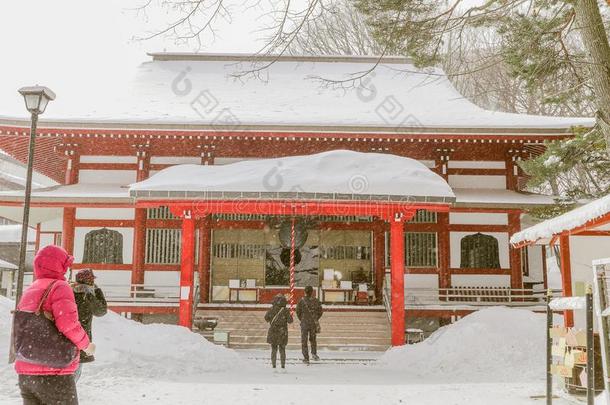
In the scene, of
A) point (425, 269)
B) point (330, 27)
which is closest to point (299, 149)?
point (425, 269)

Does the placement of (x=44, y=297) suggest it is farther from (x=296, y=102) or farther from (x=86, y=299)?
(x=296, y=102)

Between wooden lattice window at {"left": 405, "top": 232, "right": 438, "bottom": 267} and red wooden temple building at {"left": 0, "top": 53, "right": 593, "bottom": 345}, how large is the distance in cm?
4

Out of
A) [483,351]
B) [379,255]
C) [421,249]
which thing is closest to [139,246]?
[379,255]

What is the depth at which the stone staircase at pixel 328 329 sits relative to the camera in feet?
44.1

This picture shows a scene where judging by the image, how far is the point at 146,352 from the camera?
9.77 m

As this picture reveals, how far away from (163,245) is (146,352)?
245 inches

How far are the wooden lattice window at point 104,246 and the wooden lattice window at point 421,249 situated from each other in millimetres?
8338

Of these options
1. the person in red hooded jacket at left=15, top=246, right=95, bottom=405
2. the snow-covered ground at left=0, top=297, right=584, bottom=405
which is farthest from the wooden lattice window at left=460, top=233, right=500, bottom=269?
the person in red hooded jacket at left=15, top=246, right=95, bottom=405

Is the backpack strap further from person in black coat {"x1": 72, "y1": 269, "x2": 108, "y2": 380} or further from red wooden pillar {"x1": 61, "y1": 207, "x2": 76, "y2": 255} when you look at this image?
red wooden pillar {"x1": 61, "y1": 207, "x2": 76, "y2": 255}

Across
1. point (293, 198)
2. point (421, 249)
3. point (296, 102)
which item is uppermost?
point (296, 102)

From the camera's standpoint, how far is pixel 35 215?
1642 cm

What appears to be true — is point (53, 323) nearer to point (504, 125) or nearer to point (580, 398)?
point (580, 398)

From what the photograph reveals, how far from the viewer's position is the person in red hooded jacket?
3.80 metres

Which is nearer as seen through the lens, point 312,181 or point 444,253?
point 312,181
